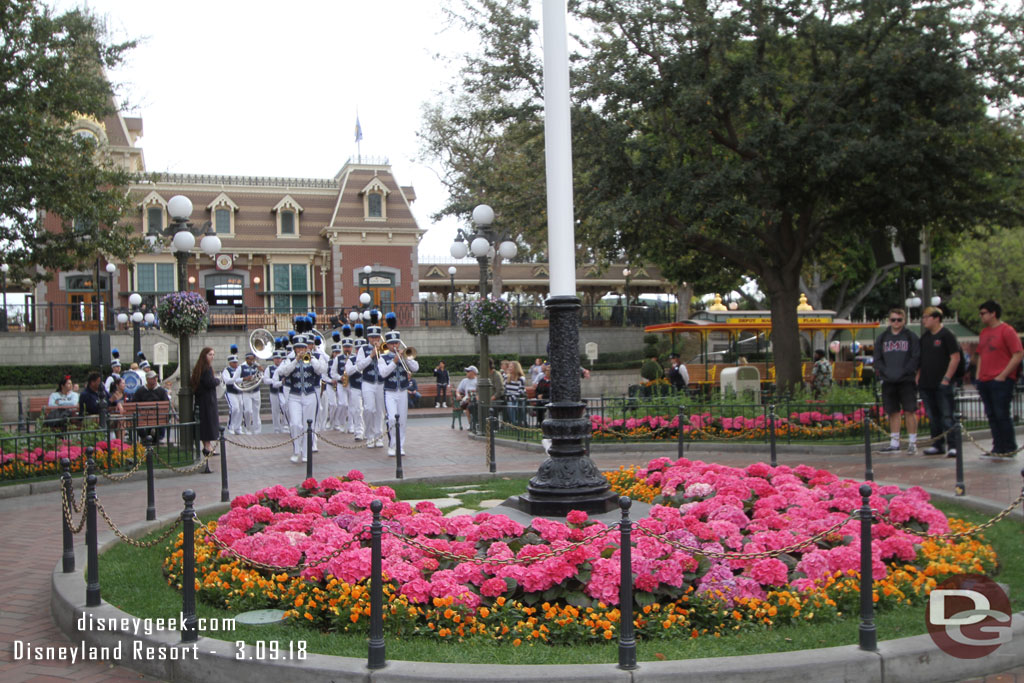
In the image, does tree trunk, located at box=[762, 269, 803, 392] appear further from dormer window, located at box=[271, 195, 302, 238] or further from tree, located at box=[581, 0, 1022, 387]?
dormer window, located at box=[271, 195, 302, 238]

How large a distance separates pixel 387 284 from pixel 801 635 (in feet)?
136

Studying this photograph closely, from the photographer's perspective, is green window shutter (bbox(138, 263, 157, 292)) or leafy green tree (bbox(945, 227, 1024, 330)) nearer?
leafy green tree (bbox(945, 227, 1024, 330))

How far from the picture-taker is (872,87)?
1689 cm

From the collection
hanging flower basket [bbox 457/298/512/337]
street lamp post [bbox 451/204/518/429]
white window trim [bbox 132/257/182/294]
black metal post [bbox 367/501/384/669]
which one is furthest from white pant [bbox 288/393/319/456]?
white window trim [bbox 132/257/182/294]

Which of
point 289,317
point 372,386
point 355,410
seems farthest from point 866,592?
point 289,317

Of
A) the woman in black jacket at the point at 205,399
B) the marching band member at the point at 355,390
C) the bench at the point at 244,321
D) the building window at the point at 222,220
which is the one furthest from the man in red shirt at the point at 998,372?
the building window at the point at 222,220

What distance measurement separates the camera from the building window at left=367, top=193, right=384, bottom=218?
4594 centimetres

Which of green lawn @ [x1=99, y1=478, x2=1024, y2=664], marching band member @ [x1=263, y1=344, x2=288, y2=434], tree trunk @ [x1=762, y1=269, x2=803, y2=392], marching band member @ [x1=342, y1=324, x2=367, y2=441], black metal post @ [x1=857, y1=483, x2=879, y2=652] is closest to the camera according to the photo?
black metal post @ [x1=857, y1=483, x2=879, y2=652]

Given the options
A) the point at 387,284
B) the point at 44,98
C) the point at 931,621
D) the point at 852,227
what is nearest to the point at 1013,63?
the point at 852,227

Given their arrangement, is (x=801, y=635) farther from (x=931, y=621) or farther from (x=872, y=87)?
(x=872, y=87)

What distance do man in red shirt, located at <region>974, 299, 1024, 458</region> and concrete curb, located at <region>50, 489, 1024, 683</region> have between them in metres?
6.97

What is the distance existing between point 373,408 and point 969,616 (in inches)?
485

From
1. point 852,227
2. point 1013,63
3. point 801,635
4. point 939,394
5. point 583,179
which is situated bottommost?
point 801,635

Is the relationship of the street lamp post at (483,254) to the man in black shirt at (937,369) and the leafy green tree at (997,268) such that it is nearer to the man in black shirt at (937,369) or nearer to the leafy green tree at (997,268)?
the man in black shirt at (937,369)
